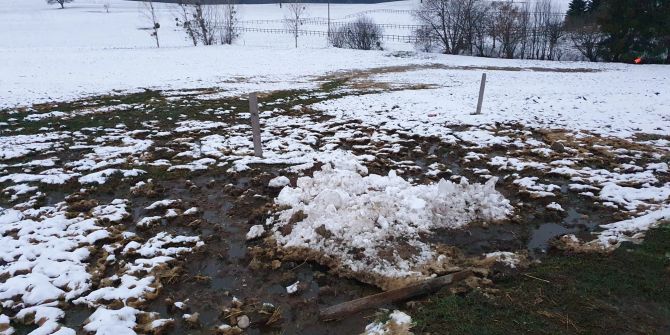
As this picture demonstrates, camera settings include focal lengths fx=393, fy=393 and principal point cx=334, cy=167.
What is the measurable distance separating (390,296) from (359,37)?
4546cm

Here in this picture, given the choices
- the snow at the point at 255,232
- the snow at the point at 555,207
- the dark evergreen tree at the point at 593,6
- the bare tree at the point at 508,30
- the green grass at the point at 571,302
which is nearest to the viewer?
the green grass at the point at 571,302

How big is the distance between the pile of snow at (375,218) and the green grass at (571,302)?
68cm

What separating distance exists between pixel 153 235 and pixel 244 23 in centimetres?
7308

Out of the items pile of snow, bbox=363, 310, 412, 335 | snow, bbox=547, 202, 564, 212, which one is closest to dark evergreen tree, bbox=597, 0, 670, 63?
snow, bbox=547, 202, 564, 212

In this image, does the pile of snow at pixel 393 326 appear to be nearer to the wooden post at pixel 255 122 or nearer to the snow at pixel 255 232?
the snow at pixel 255 232

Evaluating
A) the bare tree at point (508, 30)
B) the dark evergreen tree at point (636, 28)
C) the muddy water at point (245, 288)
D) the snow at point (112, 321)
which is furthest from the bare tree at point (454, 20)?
the snow at point (112, 321)

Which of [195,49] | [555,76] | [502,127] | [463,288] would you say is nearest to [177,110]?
[502,127]

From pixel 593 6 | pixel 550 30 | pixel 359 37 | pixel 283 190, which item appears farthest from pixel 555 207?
pixel 359 37

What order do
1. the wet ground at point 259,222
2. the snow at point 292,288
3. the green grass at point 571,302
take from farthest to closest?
the snow at point 292,288 → the wet ground at point 259,222 → the green grass at point 571,302

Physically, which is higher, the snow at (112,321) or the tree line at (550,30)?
the tree line at (550,30)

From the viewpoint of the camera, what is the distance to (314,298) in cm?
389

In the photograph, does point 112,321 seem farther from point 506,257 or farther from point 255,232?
point 506,257

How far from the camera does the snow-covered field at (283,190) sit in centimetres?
409

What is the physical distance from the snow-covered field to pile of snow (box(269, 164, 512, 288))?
0.07ft
